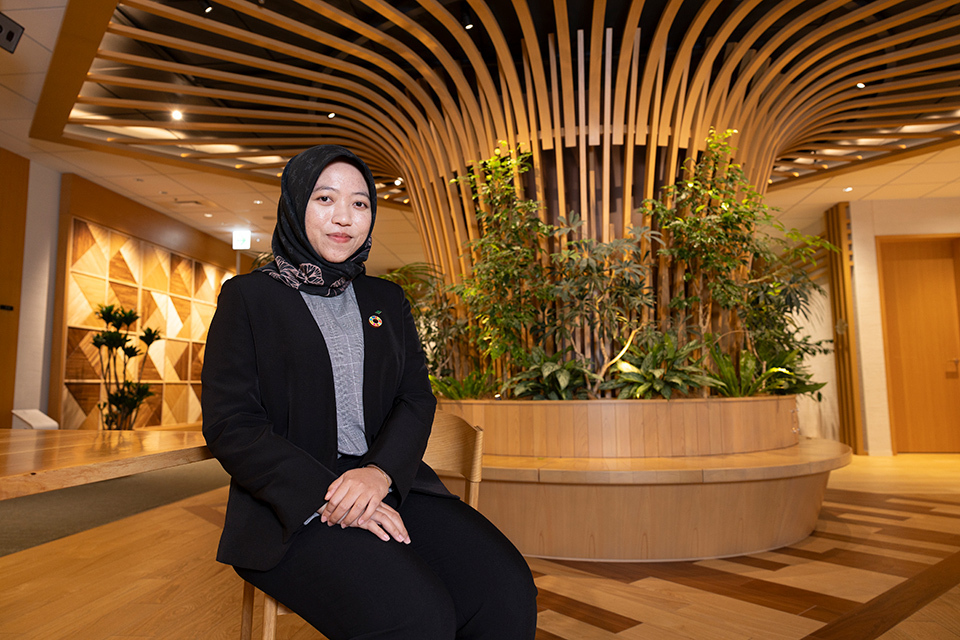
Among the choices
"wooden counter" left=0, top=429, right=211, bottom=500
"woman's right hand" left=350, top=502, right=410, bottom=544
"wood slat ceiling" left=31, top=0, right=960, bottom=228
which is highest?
"wood slat ceiling" left=31, top=0, right=960, bottom=228

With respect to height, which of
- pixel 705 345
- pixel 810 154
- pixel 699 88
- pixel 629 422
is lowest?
pixel 629 422

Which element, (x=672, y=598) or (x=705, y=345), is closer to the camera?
(x=672, y=598)

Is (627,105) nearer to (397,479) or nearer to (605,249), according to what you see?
(605,249)

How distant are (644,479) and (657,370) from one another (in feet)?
2.81

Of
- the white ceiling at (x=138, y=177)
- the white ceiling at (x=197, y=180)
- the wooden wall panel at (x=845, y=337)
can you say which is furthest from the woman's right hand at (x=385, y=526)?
the wooden wall panel at (x=845, y=337)

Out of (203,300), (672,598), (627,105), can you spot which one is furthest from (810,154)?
(203,300)

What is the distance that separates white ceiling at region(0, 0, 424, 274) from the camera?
191 inches

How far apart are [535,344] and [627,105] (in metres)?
1.85

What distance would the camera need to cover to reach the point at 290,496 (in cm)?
118

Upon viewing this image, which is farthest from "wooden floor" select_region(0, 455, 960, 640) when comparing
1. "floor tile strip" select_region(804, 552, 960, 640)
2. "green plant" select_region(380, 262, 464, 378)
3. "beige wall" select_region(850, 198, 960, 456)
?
"beige wall" select_region(850, 198, 960, 456)

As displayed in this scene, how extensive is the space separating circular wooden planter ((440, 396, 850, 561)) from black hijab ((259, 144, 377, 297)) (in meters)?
2.06

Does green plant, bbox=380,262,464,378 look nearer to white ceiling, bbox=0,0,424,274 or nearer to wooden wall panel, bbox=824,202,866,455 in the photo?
white ceiling, bbox=0,0,424,274

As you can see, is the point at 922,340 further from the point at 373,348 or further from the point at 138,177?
the point at 138,177

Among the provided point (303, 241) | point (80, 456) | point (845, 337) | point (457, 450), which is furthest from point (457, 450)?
point (845, 337)
